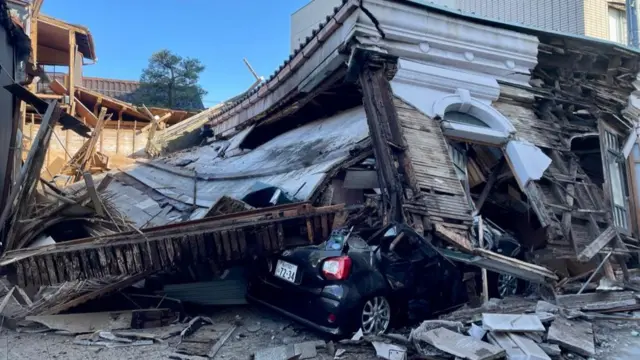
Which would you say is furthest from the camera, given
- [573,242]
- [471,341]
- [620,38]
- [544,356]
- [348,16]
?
[620,38]

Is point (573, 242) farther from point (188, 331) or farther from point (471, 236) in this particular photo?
point (188, 331)

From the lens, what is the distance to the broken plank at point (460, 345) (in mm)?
3801

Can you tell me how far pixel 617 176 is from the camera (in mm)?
8430

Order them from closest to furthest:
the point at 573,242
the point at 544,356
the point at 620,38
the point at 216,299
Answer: the point at 544,356, the point at 216,299, the point at 573,242, the point at 620,38

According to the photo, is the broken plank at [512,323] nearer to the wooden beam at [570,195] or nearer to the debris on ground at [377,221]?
the debris on ground at [377,221]

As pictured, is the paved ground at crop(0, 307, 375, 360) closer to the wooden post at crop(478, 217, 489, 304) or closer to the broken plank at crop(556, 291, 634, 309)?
the wooden post at crop(478, 217, 489, 304)

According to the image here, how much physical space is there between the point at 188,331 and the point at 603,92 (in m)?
8.05

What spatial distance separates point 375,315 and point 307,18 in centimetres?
2294

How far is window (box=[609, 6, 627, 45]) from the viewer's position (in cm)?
1633

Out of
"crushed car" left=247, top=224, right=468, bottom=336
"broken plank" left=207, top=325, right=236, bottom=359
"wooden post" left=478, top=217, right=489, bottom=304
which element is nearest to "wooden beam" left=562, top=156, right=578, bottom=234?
"wooden post" left=478, top=217, right=489, bottom=304

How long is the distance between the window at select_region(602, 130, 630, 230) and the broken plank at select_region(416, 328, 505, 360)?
5.28 meters

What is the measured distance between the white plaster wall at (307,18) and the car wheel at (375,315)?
20500 millimetres

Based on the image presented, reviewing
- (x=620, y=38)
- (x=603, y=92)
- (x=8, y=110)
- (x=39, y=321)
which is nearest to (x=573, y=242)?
(x=603, y=92)

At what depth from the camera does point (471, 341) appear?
4066mm
